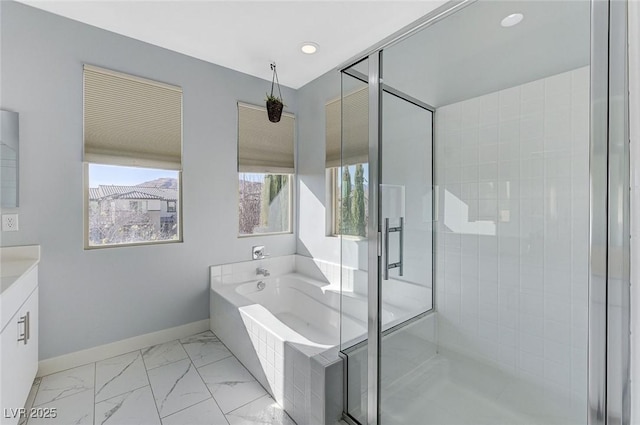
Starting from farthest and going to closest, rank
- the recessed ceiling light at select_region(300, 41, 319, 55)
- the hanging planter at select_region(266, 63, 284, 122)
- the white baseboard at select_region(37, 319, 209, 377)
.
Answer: the hanging planter at select_region(266, 63, 284, 122) → the recessed ceiling light at select_region(300, 41, 319, 55) → the white baseboard at select_region(37, 319, 209, 377)

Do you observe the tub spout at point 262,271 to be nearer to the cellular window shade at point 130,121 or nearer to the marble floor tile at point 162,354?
the marble floor tile at point 162,354

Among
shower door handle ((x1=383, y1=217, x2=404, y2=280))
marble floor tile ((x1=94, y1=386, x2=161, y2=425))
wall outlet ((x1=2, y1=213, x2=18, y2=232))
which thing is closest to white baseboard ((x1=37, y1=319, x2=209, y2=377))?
marble floor tile ((x1=94, y1=386, x2=161, y2=425))

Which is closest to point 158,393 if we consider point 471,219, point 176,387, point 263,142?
point 176,387

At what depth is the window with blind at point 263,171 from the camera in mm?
3033

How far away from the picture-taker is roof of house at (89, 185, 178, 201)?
7.54 ft

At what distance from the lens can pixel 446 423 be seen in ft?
4.95

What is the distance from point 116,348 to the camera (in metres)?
2.32

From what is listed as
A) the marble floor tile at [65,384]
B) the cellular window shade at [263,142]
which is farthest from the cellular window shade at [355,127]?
the marble floor tile at [65,384]

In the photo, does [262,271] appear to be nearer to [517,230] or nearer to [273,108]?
[273,108]

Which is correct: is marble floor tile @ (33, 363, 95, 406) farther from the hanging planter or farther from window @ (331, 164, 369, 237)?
the hanging planter

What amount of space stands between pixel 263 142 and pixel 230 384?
2.28 meters

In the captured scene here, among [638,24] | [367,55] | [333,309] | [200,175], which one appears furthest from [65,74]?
[638,24]

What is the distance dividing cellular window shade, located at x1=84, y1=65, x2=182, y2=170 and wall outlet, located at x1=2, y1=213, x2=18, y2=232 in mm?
579

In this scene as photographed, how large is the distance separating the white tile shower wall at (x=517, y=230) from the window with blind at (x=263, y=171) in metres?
1.93
